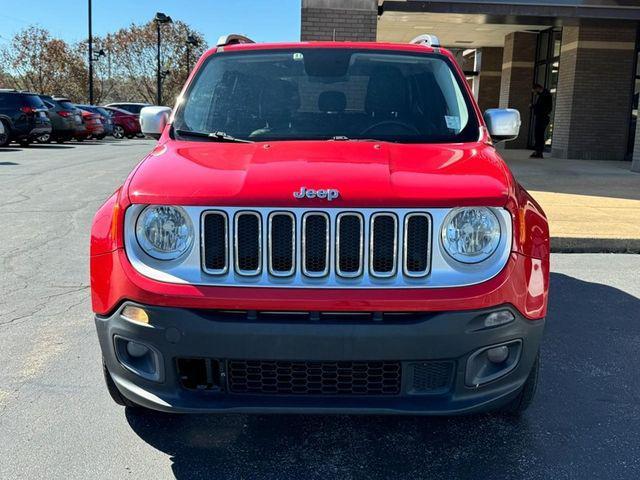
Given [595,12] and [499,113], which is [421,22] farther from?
[499,113]

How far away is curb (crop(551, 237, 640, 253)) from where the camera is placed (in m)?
6.83

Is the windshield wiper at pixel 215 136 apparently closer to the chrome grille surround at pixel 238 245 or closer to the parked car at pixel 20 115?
the chrome grille surround at pixel 238 245

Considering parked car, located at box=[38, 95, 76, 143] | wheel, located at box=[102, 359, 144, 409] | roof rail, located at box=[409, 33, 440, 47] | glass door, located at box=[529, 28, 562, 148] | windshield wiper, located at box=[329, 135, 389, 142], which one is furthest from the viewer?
parked car, located at box=[38, 95, 76, 143]

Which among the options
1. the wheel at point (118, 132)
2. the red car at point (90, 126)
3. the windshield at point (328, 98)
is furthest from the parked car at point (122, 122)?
the windshield at point (328, 98)

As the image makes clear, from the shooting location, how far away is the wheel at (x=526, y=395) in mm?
2900

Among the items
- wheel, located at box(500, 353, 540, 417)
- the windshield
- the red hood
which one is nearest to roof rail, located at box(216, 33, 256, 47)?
the windshield

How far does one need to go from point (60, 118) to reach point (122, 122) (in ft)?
29.7

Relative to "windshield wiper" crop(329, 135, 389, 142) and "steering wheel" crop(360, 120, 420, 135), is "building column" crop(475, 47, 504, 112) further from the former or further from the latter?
"windshield wiper" crop(329, 135, 389, 142)

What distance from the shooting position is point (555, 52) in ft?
63.5

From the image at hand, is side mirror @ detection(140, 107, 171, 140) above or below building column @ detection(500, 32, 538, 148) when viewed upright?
below

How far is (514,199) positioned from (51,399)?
2.52m

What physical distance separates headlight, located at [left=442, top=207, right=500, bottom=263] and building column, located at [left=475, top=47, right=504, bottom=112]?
22164mm

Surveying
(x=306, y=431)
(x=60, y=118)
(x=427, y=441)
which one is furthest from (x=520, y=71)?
(x=306, y=431)

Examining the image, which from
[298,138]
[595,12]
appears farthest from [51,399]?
[595,12]
